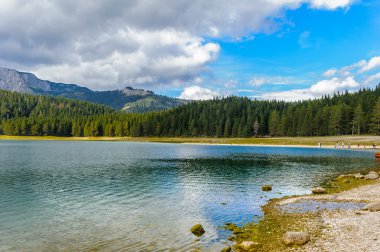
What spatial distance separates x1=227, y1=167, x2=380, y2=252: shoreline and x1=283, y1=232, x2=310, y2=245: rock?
0.98 feet

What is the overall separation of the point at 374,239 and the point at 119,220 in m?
19.3

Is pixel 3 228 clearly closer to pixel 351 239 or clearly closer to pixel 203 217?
Answer: pixel 203 217

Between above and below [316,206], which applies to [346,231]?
above

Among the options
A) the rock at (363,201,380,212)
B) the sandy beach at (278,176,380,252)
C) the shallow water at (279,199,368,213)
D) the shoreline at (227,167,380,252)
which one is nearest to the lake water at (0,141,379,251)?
the shoreline at (227,167,380,252)

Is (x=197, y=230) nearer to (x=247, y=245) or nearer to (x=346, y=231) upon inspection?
(x=247, y=245)

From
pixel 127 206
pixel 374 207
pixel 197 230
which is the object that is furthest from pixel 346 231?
pixel 127 206

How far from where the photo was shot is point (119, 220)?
1064 inches

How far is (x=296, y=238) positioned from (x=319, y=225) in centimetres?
505

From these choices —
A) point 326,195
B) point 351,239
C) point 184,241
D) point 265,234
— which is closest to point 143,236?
point 184,241

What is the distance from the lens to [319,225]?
23.7 metres

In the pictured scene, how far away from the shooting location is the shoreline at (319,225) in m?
18.9

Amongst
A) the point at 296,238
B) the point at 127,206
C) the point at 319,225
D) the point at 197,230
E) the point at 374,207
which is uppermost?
the point at 374,207

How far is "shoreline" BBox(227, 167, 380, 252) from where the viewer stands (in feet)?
62.1

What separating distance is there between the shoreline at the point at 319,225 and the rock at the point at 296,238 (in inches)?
11.8
